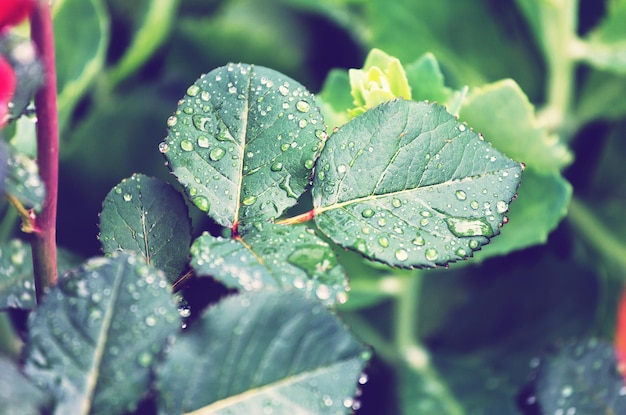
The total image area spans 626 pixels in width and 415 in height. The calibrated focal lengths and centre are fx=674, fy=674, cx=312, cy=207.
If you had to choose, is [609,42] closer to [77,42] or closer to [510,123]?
[510,123]

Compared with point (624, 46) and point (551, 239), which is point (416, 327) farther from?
point (624, 46)

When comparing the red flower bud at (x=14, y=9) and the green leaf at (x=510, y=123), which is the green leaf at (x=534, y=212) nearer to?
the green leaf at (x=510, y=123)

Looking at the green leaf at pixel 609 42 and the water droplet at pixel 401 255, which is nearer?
the water droplet at pixel 401 255

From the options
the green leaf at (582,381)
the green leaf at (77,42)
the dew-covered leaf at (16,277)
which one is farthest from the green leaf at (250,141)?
the green leaf at (77,42)

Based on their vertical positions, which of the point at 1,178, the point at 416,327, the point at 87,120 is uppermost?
the point at 1,178

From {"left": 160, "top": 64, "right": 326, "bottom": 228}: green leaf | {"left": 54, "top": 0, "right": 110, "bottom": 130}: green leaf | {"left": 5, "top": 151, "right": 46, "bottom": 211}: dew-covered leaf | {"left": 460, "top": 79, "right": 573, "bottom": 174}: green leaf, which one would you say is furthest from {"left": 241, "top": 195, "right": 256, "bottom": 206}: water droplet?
{"left": 54, "top": 0, "right": 110, "bottom": 130}: green leaf

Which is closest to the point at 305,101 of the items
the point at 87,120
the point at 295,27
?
the point at 87,120
